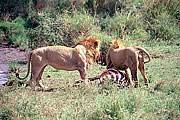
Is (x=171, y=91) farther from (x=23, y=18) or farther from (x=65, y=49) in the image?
(x=23, y=18)

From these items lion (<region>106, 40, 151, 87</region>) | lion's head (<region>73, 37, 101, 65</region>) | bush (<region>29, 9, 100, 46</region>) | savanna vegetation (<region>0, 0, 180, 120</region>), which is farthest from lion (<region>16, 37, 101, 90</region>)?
bush (<region>29, 9, 100, 46</region>)

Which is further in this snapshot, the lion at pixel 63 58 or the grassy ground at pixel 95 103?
the lion at pixel 63 58

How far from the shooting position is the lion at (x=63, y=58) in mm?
7711

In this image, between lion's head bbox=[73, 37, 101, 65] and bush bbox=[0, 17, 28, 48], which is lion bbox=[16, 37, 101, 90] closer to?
lion's head bbox=[73, 37, 101, 65]

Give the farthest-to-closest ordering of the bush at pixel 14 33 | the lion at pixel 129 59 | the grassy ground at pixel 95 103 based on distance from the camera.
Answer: the bush at pixel 14 33 → the lion at pixel 129 59 → the grassy ground at pixel 95 103

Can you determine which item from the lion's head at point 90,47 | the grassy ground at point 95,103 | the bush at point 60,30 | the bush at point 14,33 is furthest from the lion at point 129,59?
the bush at point 14,33

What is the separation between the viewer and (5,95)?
612 cm

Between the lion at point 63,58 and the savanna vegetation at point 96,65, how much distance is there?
1.47 feet

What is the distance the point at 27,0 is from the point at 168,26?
9.99 metres

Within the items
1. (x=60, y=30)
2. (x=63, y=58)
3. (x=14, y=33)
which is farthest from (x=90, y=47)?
(x=14, y=33)

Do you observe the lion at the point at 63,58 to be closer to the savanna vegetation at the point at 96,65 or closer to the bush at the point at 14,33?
the savanna vegetation at the point at 96,65

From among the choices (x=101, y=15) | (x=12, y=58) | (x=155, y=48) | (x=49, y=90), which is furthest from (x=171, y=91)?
(x=101, y=15)

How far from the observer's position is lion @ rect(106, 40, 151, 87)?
7387 millimetres

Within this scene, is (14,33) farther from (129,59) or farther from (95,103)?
(95,103)
